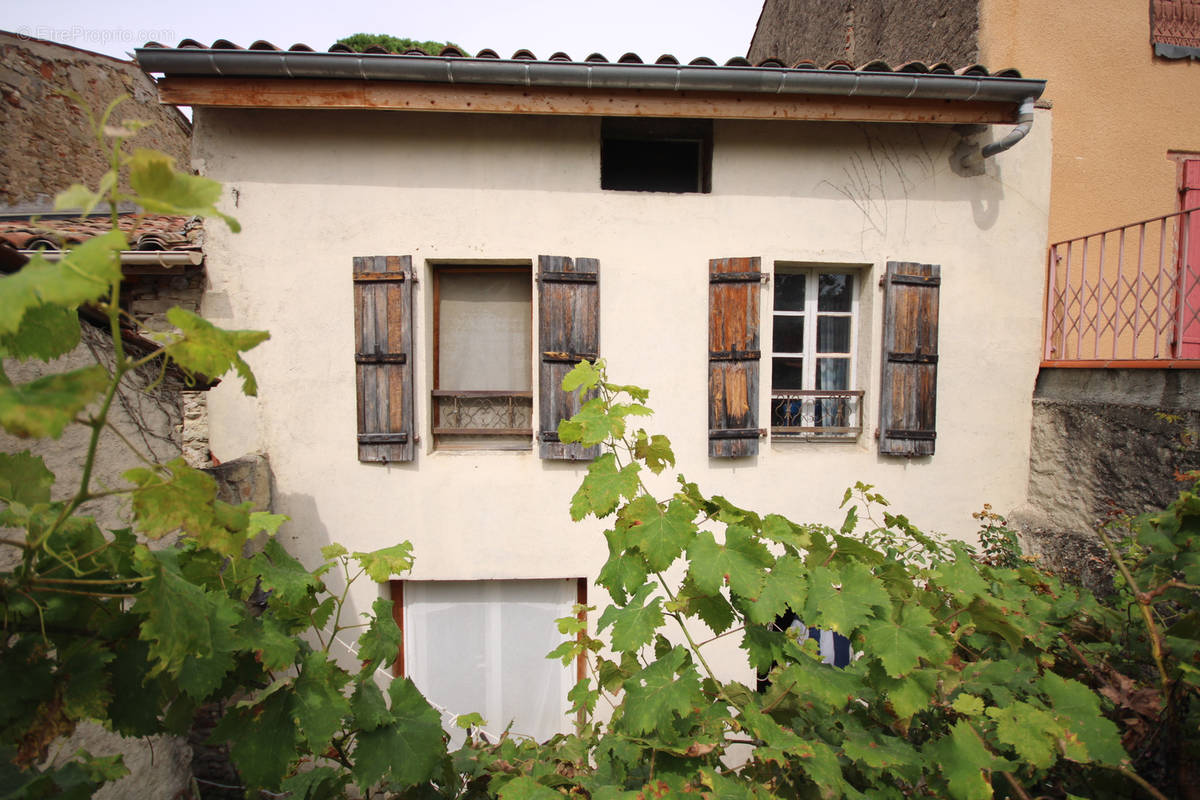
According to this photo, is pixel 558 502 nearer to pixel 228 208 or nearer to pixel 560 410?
pixel 560 410

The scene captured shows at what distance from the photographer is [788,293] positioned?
4113mm

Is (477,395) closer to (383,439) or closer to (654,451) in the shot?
(383,439)

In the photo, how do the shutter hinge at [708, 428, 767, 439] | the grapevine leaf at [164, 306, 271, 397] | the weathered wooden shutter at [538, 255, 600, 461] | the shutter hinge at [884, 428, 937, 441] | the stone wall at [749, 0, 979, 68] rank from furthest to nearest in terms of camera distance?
the stone wall at [749, 0, 979, 68] < the shutter hinge at [884, 428, 937, 441] < the shutter hinge at [708, 428, 767, 439] < the weathered wooden shutter at [538, 255, 600, 461] < the grapevine leaf at [164, 306, 271, 397]

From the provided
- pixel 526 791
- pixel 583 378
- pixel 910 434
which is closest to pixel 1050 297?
pixel 910 434

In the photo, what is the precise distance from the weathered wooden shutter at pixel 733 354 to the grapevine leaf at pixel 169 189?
10.9 ft

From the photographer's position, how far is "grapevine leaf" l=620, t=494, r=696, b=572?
132cm

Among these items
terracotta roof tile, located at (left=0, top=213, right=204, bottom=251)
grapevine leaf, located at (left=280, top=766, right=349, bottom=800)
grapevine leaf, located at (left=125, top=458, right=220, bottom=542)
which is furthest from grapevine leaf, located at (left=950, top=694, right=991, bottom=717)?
terracotta roof tile, located at (left=0, top=213, right=204, bottom=251)

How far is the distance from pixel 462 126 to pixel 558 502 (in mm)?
2664

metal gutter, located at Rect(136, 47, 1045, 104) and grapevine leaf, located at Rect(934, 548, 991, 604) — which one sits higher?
metal gutter, located at Rect(136, 47, 1045, 104)

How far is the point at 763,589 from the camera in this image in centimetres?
133

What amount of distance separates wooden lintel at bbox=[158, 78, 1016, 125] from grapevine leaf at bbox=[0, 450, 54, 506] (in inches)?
119

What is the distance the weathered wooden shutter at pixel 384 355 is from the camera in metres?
3.62

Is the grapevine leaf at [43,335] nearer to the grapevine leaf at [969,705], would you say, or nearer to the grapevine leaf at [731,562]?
the grapevine leaf at [731,562]

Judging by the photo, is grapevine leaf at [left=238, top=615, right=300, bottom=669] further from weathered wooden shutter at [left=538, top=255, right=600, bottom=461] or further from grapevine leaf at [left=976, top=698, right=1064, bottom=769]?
weathered wooden shutter at [left=538, top=255, right=600, bottom=461]
